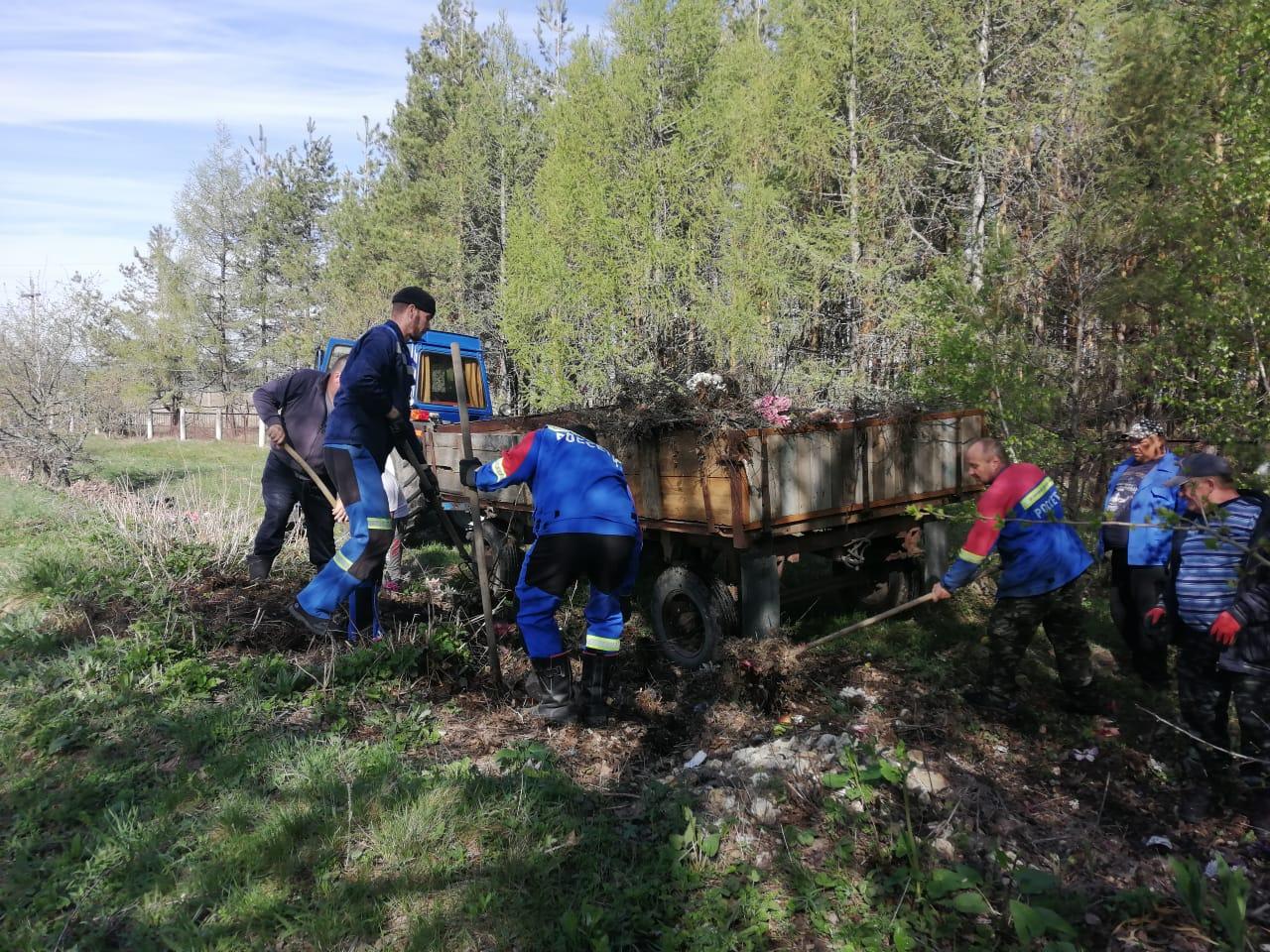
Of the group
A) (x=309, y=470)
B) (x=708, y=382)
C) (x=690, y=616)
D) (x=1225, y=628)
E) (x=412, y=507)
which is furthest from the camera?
(x=412, y=507)

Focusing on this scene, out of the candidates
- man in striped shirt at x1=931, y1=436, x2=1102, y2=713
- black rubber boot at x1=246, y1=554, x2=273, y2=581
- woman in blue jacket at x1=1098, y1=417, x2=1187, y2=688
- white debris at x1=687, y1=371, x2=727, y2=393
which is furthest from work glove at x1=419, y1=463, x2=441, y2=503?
woman in blue jacket at x1=1098, y1=417, x2=1187, y2=688

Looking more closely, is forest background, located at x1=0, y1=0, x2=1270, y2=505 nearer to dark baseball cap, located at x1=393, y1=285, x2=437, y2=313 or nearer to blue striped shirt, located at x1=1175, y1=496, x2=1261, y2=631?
blue striped shirt, located at x1=1175, y1=496, x2=1261, y2=631

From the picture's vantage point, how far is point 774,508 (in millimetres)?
4605

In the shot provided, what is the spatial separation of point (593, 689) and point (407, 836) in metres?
1.58

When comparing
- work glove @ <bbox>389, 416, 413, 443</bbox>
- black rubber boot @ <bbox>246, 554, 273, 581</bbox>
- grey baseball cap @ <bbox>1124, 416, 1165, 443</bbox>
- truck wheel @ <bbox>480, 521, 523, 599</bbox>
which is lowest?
truck wheel @ <bbox>480, 521, 523, 599</bbox>

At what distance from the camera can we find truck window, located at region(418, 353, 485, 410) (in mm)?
9789

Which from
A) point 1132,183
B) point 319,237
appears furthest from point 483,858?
point 319,237

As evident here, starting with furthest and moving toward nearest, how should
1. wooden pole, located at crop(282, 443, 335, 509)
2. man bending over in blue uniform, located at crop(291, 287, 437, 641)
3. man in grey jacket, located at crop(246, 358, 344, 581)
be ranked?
man in grey jacket, located at crop(246, 358, 344, 581) < wooden pole, located at crop(282, 443, 335, 509) < man bending over in blue uniform, located at crop(291, 287, 437, 641)

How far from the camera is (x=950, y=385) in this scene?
6.65 metres

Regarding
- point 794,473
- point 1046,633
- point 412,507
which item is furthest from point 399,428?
point 1046,633

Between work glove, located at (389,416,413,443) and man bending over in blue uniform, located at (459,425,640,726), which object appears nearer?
man bending over in blue uniform, located at (459,425,640,726)

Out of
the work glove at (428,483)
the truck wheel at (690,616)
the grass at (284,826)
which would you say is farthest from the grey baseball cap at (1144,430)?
the work glove at (428,483)

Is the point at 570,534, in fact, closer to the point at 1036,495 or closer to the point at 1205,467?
the point at 1036,495

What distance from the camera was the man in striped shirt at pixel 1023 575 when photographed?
13.1 feet
